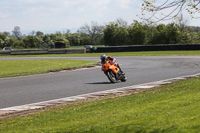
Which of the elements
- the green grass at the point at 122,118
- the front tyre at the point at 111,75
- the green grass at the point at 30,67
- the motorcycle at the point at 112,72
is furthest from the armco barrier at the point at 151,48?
the green grass at the point at 122,118

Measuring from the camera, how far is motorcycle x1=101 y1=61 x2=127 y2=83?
15562 mm

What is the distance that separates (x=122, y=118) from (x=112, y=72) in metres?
8.53

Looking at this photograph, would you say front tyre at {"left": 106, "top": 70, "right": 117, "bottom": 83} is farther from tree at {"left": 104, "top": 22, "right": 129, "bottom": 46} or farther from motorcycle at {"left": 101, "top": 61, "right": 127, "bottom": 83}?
tree at {"left": 104, "top": 22, "right": 129, "bottom": 46}

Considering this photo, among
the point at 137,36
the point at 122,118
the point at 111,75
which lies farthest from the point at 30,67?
the point at 137,36

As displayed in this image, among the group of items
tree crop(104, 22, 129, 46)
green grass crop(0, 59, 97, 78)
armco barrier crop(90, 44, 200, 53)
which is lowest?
green grass crop(0, 59, 97, 78)

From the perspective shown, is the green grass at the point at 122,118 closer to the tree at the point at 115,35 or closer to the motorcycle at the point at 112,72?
the motorcycle at the point at 112,72

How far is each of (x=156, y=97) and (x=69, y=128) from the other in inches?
153

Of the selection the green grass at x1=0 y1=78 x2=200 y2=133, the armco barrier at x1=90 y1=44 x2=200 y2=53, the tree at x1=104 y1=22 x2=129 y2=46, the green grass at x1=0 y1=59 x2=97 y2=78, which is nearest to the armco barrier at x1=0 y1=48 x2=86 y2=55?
the armco barrier at x1=90 y1=44 x2=200 y2=53

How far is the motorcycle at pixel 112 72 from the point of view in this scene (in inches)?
613

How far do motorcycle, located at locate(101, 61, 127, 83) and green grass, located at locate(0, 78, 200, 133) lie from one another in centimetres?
548

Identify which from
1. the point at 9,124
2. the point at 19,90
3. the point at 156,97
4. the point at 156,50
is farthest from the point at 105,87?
the point at 156,50

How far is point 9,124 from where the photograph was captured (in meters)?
8.08

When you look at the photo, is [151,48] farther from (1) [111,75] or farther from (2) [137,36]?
(1) [111,75]

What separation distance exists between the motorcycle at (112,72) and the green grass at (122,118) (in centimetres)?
548
